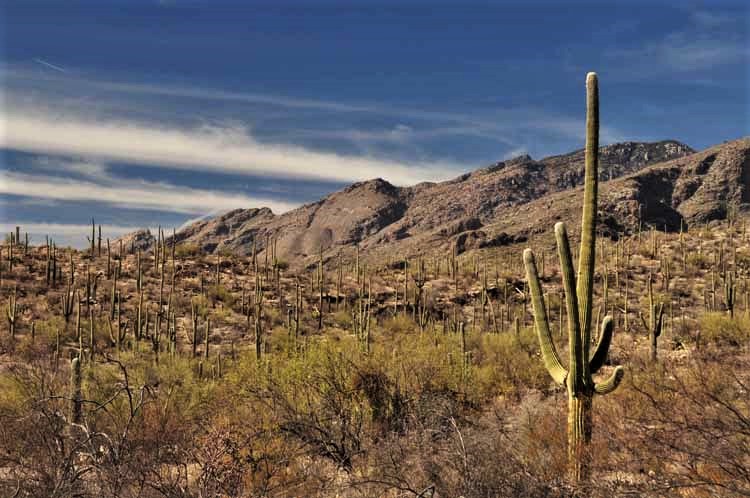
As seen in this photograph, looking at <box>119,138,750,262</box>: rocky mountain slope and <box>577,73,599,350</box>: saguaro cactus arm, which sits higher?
<box>119,138,750,262</box>: rocky mountain slope

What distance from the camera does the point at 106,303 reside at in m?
31.1

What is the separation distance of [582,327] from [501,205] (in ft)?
420

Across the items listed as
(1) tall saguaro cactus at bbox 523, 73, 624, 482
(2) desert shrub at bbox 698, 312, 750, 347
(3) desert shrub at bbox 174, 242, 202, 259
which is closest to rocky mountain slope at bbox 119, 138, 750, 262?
(3) desert shrub at bbox 174, 242, 202, 259

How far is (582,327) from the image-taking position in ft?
31.1

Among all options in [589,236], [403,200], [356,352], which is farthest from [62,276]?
[403,200]

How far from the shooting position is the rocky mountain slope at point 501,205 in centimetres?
8097

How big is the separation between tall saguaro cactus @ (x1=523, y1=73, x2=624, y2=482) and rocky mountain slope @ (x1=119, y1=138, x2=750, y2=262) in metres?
50.0

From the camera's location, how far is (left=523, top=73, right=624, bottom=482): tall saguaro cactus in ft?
30.2

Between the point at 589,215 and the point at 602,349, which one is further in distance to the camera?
the point at 602,349

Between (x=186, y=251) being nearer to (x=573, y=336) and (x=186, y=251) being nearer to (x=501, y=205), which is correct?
(x=573, y=336)

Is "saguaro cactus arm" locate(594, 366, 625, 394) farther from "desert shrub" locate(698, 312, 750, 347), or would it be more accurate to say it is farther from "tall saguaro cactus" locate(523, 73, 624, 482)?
"desert shrub" locate(698, 312, 750, 347)

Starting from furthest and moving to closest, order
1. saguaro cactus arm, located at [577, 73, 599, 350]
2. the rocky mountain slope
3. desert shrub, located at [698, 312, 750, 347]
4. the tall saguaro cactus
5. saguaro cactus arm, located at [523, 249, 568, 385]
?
the rocky mountain slope → desert shrub, located at [698, 312, 750, 347] → saguaro cactus arm, located at [523, 249, 568, 385] → saguaro cactus arm, located at [577, 73, 599, 350] → the tall saguaro cactus

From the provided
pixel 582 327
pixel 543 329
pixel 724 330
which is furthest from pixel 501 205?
pixel 582 327

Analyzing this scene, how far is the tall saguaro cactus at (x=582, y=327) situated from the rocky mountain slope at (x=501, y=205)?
1969 inches
